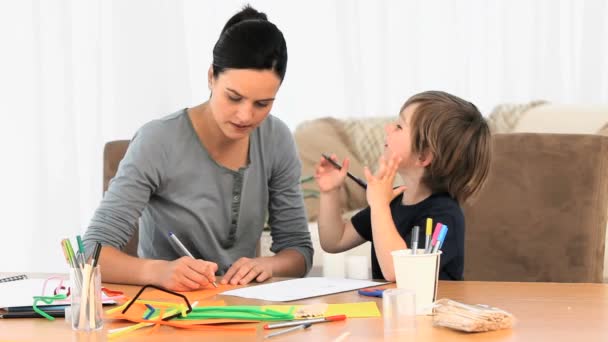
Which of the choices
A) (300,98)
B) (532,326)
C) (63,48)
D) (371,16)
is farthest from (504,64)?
(532,326)

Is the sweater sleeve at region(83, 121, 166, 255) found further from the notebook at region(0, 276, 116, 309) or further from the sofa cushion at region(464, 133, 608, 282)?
the sofa cushion at region(464, 133, 608, 282)

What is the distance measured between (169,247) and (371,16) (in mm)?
2353

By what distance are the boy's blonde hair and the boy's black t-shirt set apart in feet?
0.12

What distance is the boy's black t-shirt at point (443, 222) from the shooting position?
163 centimetres

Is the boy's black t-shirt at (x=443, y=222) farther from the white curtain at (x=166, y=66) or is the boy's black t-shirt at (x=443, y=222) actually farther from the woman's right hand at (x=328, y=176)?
the white curtain at (x=166, y=66)

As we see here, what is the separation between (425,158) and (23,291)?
800 millimetres

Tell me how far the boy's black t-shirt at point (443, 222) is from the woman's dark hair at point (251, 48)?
1.24 feet

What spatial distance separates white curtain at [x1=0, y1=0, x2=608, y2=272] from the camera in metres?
3.99

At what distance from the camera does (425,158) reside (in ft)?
5.84

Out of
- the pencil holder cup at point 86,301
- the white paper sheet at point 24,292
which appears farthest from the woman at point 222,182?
the pencil holder cup at point 86,301

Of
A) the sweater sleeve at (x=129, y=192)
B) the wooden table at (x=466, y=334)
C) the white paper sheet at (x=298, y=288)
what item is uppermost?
the sweater sleeve at (x=129, y=192)

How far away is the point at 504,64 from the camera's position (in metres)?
4.00

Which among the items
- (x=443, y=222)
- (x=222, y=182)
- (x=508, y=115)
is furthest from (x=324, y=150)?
(x=443, y=222)

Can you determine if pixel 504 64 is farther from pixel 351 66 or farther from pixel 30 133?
pixel 30 133
